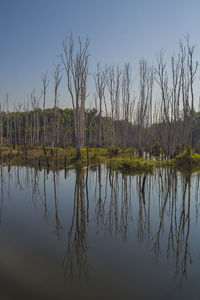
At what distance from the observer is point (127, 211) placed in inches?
239

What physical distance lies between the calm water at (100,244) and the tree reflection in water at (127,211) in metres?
0.02

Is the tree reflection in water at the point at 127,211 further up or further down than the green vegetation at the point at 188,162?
further down

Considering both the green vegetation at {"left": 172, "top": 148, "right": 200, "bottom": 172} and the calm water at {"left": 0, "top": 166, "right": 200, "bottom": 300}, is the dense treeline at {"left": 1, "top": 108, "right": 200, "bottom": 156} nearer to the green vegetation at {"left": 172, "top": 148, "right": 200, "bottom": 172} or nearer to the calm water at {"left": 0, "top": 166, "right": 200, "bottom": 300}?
the green vegetation at {"left": 172, "top": 148, "right": 200, "bottom": 172}

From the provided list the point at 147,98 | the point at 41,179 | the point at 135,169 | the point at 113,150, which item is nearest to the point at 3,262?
the point at 41,179

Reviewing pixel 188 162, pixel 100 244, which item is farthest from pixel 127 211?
pixel 188 162

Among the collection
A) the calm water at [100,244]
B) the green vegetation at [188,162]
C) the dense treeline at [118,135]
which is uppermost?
the dense treeline at [118,135]

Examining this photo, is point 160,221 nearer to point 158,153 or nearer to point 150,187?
point 150,187

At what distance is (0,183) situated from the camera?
9625 millimetres

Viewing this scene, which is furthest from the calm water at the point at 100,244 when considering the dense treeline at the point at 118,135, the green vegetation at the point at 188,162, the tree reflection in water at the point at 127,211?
the dense treeline at the point at 118,135

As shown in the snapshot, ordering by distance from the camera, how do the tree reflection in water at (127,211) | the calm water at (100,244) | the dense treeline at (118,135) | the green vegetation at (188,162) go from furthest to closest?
the dense treeline at (118,135)
the green vegetation at (188,162)
the tree reflection in water at (127,211)
the calm water at (100,244)

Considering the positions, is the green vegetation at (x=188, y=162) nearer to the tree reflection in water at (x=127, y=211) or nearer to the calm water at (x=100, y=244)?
the tree reflection in water at (x=127, y=211)

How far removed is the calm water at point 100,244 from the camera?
3129 millimetres

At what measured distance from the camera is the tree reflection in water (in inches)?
158

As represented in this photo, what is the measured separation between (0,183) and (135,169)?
6449 millimetres
